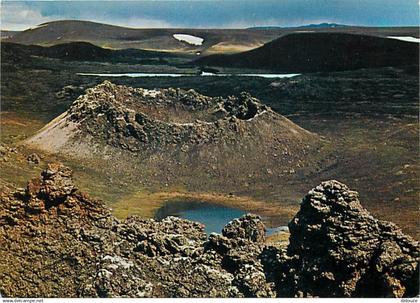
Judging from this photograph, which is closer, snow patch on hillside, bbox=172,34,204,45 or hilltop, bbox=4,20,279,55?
hilltop, bbox=4,20,279,55

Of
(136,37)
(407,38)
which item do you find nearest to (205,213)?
(136,37)

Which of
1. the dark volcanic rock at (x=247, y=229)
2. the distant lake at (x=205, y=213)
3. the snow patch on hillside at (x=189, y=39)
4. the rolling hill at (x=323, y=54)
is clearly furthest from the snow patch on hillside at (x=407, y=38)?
the dark volcanic rock at (x=247, y=229)

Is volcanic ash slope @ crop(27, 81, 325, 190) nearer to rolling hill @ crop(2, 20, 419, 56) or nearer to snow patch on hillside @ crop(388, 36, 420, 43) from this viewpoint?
rolling hill @ crop(2, 20, 419, 56)

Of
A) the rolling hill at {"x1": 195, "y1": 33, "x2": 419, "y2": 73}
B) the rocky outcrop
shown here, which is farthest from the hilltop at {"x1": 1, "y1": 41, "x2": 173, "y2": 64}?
the rocky outcrop

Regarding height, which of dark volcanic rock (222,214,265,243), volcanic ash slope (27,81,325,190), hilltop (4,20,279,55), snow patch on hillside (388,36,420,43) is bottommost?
dark volcanic rock (222,214,265,243)

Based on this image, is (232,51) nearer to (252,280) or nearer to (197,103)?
(197,103)

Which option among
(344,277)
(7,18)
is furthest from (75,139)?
(344,277)
